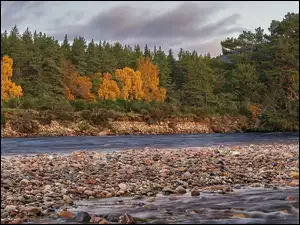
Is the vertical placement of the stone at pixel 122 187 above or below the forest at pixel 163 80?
below

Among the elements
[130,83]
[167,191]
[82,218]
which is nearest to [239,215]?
[82,218]

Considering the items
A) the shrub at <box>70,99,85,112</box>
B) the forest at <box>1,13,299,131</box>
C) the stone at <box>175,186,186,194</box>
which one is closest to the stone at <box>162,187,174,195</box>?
the stone at <box>175,186,186,194</box>

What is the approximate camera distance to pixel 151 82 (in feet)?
232

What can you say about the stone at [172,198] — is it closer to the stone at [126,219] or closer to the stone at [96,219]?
the stone at [126,219]

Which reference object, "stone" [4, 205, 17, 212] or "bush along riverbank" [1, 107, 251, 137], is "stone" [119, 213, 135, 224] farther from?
"bush along riverbank" [1, 107, 251, 137]

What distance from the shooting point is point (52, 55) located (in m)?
54.8

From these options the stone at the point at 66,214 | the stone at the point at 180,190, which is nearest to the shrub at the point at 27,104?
the stone at the point at 180,190

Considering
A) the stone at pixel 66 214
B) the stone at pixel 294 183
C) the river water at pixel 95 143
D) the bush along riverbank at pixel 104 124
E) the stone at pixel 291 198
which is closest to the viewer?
the stone at pixel 66 214

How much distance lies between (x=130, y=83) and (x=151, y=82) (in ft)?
17.6

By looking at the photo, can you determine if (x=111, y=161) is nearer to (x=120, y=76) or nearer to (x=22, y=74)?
(x=22, y=74)

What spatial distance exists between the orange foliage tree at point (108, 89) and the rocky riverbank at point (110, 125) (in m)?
19.4

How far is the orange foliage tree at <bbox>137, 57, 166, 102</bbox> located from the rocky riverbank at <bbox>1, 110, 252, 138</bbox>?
23.8 meters

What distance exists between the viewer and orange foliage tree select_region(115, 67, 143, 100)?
218 feet

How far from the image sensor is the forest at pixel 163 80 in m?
37.7
